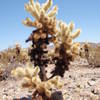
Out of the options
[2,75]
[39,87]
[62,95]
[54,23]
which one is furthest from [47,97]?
[2,75]


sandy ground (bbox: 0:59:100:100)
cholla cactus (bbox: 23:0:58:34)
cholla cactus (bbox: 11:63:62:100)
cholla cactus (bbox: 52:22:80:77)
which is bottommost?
sandy ground (bbox: 0:59:100:100)

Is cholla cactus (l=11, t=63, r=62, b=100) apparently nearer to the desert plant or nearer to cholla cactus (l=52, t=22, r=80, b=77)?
the desert plant

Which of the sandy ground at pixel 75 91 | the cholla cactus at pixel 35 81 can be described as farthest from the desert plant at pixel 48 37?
the sandy ground at pixel 75 91

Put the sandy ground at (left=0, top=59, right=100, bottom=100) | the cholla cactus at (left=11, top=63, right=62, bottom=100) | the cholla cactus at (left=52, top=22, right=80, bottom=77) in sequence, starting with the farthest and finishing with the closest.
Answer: the sandy ground at (left=0, top=59, right=100, bottom=100), the cholla cactus at (left=52, top=22, right=80, bottom=77), the cholla cactus at (left=11, top=63, right=62, bottom=100)

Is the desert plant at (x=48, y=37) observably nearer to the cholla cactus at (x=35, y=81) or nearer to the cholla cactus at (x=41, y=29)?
the cholla cactus at (x=41, y=29)

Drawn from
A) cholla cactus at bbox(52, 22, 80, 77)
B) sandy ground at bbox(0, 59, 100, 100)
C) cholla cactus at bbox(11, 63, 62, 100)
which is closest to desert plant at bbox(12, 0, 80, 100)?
cholla cactus at bbox(52, 22, 80, 77)

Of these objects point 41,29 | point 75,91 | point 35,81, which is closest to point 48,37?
point 41,29
